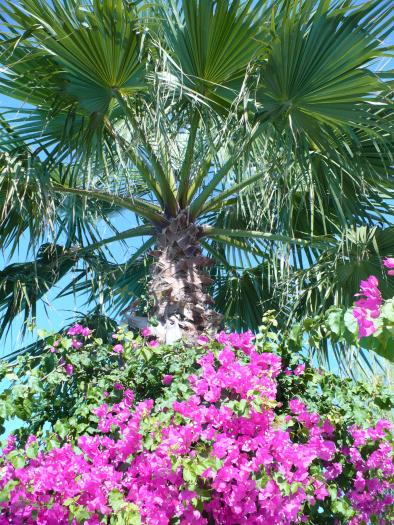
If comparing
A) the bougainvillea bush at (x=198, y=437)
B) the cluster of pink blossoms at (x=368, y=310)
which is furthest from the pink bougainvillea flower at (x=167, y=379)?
the cluster of pink blossoms at (x=368, y=310)

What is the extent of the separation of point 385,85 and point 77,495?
277cm

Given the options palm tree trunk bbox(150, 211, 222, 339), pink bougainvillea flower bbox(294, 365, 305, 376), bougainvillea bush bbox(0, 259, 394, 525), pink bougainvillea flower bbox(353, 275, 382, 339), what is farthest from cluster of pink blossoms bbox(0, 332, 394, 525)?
palm tree trunk bbox(150, 211, 222, 339)

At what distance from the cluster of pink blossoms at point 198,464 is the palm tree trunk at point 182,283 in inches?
38.7

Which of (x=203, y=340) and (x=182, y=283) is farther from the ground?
(x=182, y=283)

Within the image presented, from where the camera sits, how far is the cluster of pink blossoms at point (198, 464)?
2.67 metres

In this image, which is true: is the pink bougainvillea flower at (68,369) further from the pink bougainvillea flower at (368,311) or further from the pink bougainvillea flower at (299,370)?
the pink bougainvillea flower at (368,311)

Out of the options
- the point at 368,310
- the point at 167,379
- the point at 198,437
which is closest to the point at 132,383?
the point at 167,379

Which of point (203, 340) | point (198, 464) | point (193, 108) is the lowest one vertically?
point (198, 464)

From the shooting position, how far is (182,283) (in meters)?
4.30

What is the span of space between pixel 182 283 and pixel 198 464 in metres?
1.87

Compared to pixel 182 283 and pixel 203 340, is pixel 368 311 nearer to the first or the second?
pixel 203 340

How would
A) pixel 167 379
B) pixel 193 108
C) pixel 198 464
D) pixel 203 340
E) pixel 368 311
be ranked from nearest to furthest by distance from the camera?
pixel 368 311, pixel 198 464, pixel 167 379, pixel 203 340, pixel 193 108

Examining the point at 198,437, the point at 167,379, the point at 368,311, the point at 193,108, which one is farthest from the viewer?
the point at 193,108

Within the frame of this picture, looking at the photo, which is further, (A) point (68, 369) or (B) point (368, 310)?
(A) point (68, 369)
